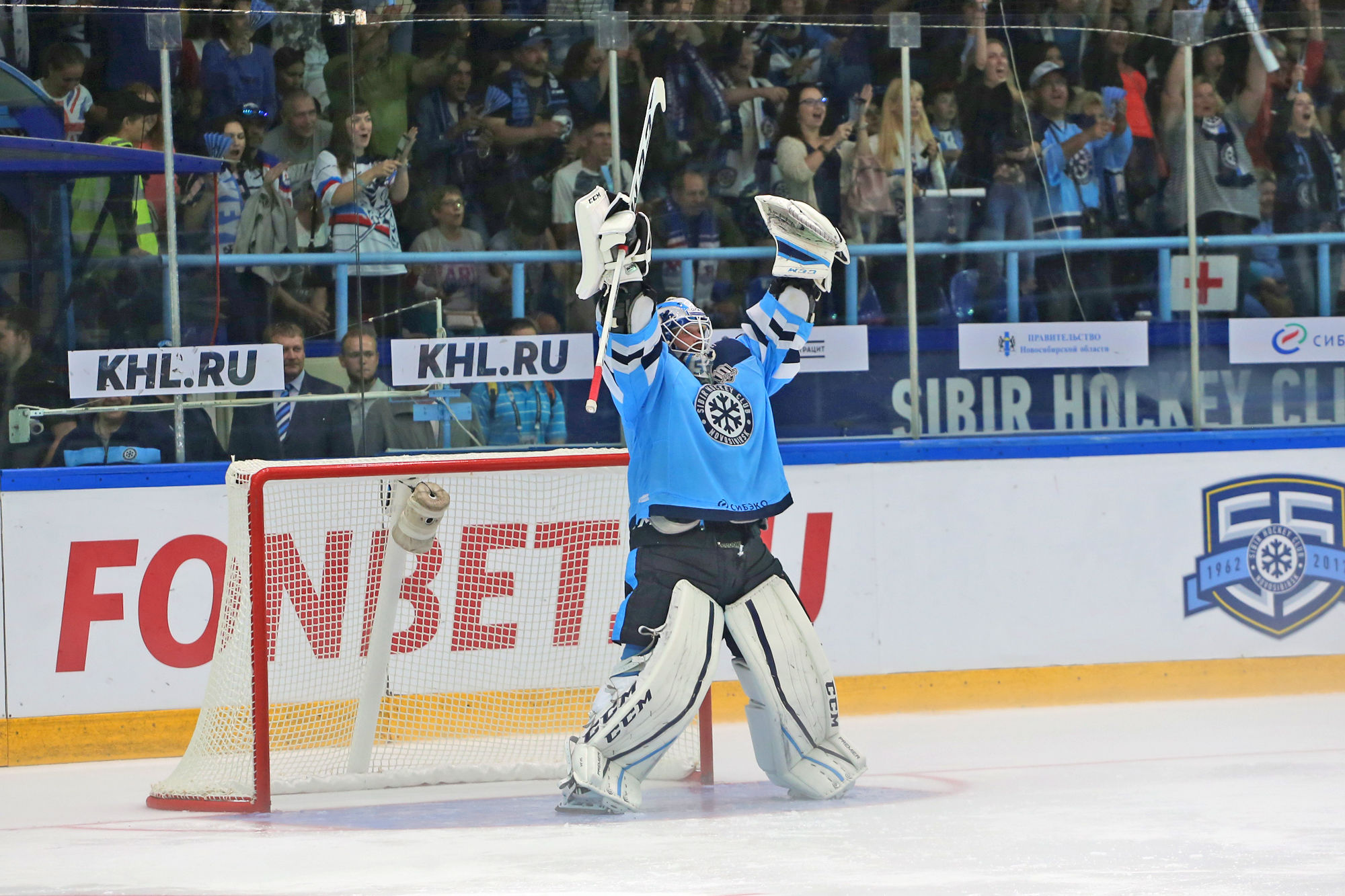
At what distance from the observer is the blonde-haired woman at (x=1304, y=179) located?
19.5ft

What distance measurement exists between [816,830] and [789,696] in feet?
1.50

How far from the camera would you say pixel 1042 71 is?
5.81m

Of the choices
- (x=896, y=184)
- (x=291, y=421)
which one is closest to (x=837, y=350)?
(x=896, y=184)

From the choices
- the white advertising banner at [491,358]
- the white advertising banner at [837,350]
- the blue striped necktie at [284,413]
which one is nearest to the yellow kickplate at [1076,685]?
the white advertising banner at [837,350]

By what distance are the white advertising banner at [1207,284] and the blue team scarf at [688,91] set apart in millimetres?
1623

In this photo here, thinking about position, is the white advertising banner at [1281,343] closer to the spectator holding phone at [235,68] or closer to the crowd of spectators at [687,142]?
the crowd of spectators at [687,142]

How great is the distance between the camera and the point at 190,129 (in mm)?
5180

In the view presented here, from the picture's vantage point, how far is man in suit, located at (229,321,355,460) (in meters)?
5.22

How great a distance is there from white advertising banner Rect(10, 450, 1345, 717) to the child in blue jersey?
2.73 feet

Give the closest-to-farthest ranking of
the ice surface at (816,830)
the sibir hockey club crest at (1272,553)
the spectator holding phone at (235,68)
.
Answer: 1. the ice surface at (816,830)
2. the spectator holding phone at (235,68)
3. the sibir hockey club crest at (1272,553)

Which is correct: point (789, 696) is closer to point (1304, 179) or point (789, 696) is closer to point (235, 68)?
point (235, 68)

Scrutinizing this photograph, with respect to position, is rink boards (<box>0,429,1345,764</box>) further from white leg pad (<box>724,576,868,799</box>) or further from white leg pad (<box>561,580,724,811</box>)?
white leg pad (<box>561,580,724,811</box>)

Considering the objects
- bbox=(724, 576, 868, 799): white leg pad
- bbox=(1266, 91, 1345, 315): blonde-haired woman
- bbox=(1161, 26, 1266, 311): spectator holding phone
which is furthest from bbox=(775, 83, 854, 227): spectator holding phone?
bbox=(724, 576, 868, 799): white leg pad

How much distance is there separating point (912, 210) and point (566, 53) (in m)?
1.25
